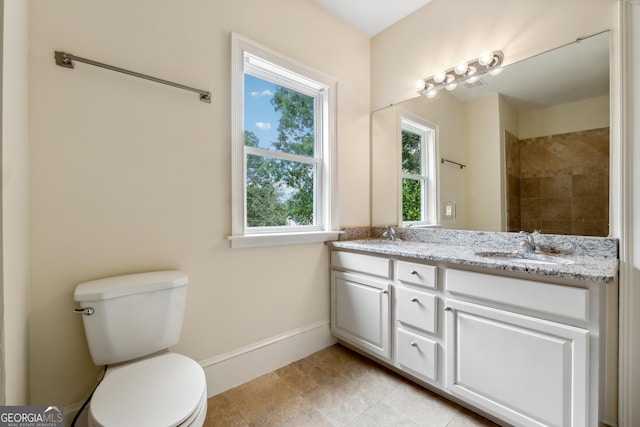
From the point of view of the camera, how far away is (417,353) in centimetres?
158

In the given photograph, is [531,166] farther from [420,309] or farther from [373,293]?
[373,293]

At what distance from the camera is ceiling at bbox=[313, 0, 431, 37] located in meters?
2.06

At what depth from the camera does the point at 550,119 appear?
161 cm

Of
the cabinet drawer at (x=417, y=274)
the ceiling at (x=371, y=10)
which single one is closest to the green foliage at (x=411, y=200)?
the cabinet drawer at (x=417, y=274)

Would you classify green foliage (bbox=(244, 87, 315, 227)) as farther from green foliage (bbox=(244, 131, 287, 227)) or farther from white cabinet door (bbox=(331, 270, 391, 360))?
white cabinet door (bbox=(331, 270, 391, 360))

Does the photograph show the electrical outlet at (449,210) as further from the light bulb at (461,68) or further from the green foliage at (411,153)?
the light bulb at (461,68)

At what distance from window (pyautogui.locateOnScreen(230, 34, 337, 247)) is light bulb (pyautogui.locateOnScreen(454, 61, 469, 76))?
89 cm

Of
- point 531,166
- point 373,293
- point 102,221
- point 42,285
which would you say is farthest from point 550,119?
point 42,285

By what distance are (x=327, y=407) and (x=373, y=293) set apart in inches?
27.5

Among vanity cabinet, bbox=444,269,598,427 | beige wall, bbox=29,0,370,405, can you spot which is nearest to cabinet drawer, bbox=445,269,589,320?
vanity cabinet, bbox=444,269,598,427

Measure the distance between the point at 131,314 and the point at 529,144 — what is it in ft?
7.69

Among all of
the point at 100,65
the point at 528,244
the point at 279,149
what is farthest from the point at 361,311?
the point at 100,65

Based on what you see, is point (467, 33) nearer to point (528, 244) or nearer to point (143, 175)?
point (528, 244)

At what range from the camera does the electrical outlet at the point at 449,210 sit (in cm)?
203
